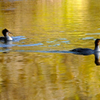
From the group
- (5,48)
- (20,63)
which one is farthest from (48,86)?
(5,48)

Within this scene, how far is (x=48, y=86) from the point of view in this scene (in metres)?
8.59

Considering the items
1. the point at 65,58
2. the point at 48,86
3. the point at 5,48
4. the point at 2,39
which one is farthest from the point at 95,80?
the point at 2,39

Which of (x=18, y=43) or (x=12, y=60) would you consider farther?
(x=18, y=43)

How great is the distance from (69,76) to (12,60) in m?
3.12

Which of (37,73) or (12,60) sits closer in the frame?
(37,73)

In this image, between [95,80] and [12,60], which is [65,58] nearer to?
[12,60]

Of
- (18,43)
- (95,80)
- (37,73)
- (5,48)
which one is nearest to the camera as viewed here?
(95,80)

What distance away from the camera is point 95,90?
8.23 m

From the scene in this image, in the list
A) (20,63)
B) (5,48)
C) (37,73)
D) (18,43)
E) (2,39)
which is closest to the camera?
(37,73)

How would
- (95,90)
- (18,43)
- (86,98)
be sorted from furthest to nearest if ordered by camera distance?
(18,43) < (95,90) < (86,98)

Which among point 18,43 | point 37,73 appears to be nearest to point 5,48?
point 18,43

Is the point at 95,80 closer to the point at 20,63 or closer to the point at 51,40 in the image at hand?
the point at 20,63

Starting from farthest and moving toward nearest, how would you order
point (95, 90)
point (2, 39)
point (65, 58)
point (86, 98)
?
A: point (2, 39), point (65, 58), point (95, 90), point (86, 98)

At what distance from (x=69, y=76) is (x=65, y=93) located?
59.3 inches
